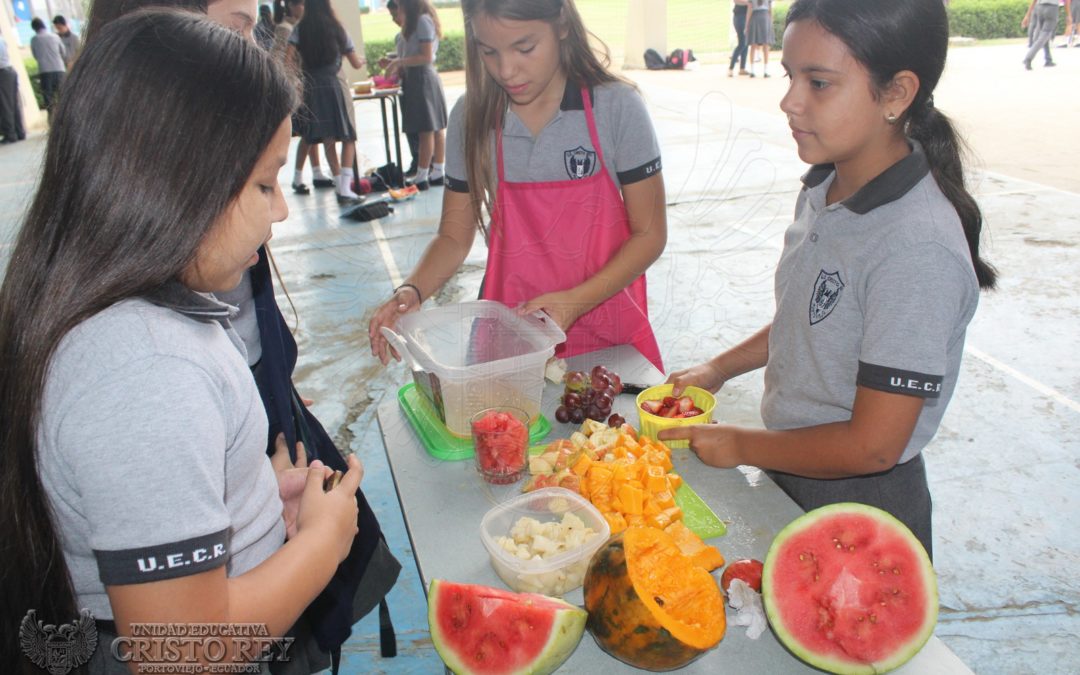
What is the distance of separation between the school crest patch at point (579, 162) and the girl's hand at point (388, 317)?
1.88 ft

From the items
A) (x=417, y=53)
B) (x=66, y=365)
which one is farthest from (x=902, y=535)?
(x=417, y=53)

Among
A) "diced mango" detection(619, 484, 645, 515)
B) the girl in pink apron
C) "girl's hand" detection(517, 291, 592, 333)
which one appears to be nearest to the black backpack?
the girl in pink apron

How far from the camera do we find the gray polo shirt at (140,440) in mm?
768

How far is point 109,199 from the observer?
33.2 inches

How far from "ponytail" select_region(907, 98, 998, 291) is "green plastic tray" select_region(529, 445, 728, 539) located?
0.66 meters

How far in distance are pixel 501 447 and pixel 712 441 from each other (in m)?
0.43

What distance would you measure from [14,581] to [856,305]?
1377mm

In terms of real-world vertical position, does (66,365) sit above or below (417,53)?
below

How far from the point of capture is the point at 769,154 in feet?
26.3

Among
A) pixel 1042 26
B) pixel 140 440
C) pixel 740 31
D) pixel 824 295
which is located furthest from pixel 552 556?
pixel 1042 26

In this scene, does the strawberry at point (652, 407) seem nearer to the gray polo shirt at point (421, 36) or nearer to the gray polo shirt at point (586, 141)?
the gray polo shirt at point (586, 141)

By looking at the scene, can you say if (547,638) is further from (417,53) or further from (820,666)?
(417,53)

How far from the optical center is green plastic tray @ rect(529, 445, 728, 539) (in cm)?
131

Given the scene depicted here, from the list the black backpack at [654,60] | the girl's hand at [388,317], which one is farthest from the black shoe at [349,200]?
the black backpack at [654,60]
